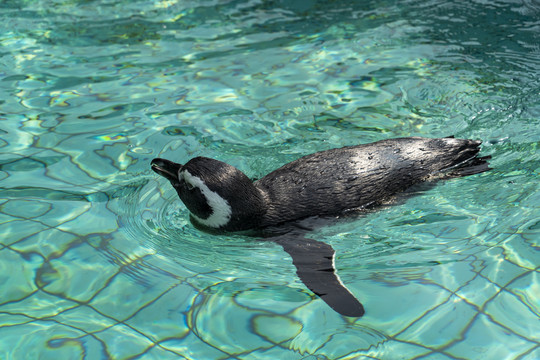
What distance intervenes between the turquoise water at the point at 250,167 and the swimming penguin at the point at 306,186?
0.14 meters

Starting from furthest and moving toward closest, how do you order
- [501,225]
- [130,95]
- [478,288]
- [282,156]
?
[130,95] < [282,156] < [501,225] < [478,288]

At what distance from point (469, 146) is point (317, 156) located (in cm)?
118

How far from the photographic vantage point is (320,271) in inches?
143

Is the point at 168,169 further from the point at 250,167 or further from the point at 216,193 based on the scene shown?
the point at 250,167

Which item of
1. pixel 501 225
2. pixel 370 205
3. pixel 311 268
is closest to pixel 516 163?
pixel 501 225

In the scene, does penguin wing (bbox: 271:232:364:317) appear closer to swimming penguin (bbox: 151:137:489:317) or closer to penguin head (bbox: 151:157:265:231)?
swimming penguin (bbox: 151:137:489:317)

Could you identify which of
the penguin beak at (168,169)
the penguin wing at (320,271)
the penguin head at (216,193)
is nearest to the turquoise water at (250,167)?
the penguin wing at (320,271)

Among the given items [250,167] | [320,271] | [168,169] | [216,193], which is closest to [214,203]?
[216,193]

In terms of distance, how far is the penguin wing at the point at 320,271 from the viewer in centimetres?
332

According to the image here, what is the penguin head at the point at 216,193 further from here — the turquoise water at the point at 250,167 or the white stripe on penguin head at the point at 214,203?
the turquoise water at the point at 250,167

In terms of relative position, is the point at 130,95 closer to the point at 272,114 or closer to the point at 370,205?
the point at 272,114

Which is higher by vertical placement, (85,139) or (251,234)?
(85,139)

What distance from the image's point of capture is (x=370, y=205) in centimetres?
424

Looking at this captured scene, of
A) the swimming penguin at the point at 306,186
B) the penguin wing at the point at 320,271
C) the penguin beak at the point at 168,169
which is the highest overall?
the penguin beak at the point at 168,169
